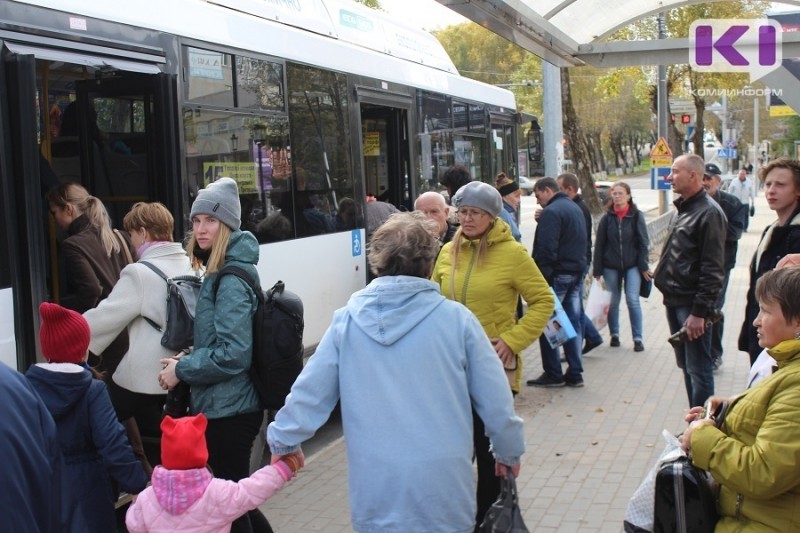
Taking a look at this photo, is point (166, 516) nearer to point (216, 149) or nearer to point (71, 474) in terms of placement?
point (71, 474)

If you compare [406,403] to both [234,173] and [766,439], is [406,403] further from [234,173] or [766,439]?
[234,173]

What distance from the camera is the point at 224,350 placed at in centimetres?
424

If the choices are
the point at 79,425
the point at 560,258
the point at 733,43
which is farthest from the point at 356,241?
the point at 79,425

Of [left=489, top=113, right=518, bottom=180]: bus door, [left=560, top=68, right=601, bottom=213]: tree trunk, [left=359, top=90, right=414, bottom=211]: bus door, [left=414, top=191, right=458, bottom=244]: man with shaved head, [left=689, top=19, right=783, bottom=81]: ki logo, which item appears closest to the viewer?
[left=414, top=191, right=458, bottom=244]: man with shaved head

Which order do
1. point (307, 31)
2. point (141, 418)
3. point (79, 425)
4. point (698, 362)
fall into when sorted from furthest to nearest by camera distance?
point (307, 31)
point (698, 362)
point (141, 418)
point (79, 425)

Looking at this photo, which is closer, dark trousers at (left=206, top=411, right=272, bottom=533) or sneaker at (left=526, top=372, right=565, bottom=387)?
dark trousers at (left=206, top=411, right=272, bottom=533)

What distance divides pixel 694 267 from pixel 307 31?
3.95 m

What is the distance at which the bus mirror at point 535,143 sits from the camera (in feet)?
53.8

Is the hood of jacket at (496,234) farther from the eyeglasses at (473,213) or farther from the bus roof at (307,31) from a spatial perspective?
the bus roof at (307,31)

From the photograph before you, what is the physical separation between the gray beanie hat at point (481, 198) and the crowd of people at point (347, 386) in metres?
0.01

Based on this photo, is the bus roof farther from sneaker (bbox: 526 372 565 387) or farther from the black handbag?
the black handbag

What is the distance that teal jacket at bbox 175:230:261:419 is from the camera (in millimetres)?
Answer: 4258

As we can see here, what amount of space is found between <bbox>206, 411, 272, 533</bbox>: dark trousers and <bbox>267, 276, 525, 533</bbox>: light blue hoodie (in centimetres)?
100

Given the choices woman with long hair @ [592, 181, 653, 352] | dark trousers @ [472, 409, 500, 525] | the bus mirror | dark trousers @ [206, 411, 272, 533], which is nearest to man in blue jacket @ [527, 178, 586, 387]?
woman with long hair @ [592, 181, 653, 352]
